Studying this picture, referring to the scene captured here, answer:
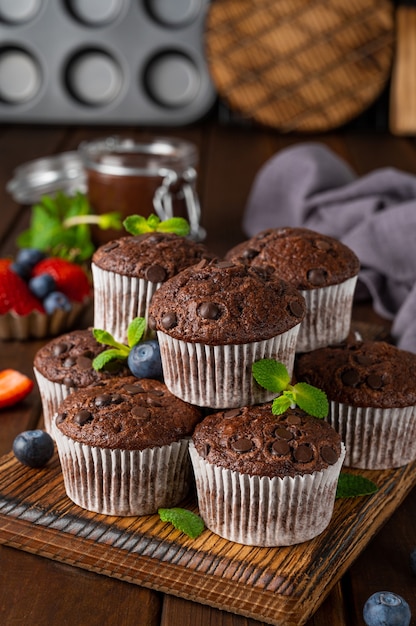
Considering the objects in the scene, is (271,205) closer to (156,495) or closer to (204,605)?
(156,495)

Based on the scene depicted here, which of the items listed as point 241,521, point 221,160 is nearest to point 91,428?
point 241,521

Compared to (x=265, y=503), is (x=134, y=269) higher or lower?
higher

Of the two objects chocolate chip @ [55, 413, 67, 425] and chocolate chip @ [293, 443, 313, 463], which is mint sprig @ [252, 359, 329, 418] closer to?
chocolate chip @ [293, 443, 313, 463]

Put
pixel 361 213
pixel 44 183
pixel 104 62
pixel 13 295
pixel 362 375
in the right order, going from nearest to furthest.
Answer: pixel 362 375 < pixel 13 295 < pixel 361 213 < pixel 44 183 < pixel 104 62

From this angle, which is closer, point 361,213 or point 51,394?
point 51,394

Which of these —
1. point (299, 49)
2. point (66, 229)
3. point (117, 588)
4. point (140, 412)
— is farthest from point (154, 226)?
point (299, 49)

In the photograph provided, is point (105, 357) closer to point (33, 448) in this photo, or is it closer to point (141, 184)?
point (33, 448)

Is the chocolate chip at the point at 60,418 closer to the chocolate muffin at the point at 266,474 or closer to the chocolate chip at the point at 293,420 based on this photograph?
the chocolate muffin at the point at 266,474
